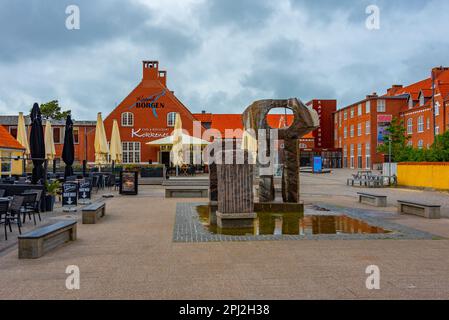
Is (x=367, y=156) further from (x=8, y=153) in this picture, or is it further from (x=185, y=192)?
(x=185, y=192)

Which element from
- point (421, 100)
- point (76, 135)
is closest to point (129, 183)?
point (76, 135)

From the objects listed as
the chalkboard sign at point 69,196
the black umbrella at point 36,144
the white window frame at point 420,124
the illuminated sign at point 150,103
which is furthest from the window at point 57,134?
the white window frame at point 420,124

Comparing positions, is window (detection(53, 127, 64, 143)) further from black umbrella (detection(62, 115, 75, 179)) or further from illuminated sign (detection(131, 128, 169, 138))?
black umbrella (detection(62, 115, 75, 179))

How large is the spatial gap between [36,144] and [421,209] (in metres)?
12.5

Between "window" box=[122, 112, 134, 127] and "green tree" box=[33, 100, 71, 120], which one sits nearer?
"window" box=[122, 112, 134, 127]

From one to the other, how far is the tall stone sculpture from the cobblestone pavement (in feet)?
17.6

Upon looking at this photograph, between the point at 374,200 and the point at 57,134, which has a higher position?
the point at 57,134

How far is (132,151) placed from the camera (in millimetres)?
51312

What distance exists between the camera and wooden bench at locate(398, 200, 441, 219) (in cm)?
1317

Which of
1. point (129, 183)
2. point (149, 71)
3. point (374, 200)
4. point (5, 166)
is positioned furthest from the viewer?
point (149, 71)

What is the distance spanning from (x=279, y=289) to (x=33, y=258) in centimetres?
428

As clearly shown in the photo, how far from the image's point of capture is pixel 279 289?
5727mm

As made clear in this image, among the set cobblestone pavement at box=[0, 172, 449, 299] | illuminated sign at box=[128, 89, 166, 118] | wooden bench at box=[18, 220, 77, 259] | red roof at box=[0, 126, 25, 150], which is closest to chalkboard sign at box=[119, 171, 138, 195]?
cobblestone pavement at box=[0, 172, 449, 299]

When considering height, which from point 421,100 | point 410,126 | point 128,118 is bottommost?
point 128,118
